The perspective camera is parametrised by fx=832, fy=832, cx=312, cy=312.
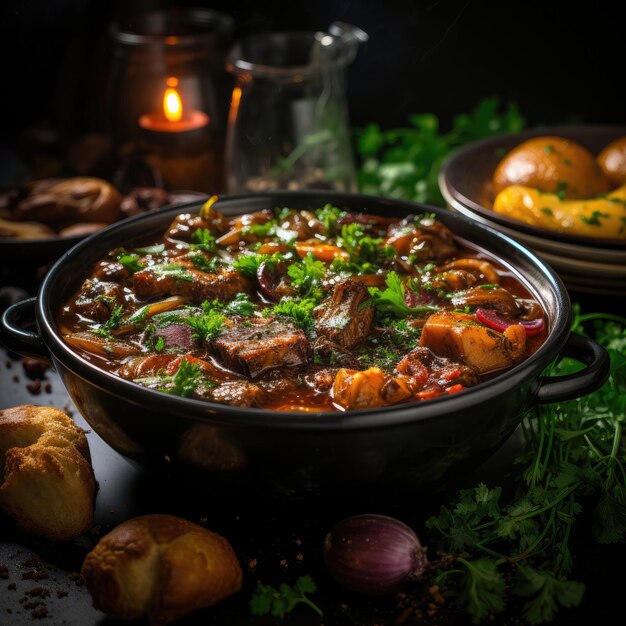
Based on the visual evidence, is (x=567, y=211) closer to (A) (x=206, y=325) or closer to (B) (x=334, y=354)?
(B) (x=334, y=354)

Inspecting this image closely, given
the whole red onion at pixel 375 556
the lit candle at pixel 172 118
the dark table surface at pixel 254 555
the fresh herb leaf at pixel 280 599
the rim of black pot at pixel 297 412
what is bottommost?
the dark table surface at pixel 254 555

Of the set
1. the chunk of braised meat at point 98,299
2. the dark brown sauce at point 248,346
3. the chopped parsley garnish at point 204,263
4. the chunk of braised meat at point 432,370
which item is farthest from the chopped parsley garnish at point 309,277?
the chunk of braised meat at point 98,299

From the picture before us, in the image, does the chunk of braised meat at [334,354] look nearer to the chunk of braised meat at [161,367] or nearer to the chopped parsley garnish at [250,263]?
the chunk of braised meat at [161,367]

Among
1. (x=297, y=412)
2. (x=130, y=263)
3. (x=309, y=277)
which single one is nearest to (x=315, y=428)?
(x=297, y=412)

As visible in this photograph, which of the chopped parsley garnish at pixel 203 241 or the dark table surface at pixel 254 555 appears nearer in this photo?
the dark table surface at pixel 254 555

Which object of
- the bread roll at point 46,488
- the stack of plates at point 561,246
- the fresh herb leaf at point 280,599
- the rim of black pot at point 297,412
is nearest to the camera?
the rim of black pot at point 297,412

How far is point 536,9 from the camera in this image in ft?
18.7

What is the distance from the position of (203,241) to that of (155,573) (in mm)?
1512

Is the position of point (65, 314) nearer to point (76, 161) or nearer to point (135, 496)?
point (135, 496)

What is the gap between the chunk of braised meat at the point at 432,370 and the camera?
252 cm

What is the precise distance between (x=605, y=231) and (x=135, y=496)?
252 cm

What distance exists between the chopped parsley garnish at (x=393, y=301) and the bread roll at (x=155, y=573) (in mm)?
1036

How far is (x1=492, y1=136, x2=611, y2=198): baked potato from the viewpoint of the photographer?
4387 millimetres

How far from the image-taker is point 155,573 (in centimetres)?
220
